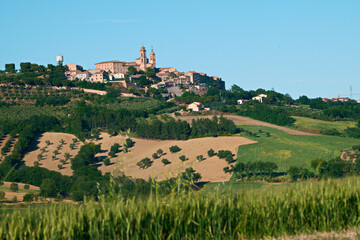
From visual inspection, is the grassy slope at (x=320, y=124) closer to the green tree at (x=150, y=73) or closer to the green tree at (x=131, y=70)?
the green tree at (x=150, y=73)

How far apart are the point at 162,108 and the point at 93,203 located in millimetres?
105309

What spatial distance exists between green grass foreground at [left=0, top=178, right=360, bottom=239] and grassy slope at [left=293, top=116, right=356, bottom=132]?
85.9m

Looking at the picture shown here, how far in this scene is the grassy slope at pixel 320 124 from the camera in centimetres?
9534

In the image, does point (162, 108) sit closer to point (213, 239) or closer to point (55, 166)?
point (55, 166)

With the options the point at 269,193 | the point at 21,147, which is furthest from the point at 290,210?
the point at 21,147

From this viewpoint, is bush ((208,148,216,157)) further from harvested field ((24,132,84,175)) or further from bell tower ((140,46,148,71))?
bell tower ((140,46,148,71))

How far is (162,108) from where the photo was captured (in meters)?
115

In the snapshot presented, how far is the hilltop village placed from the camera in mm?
152250

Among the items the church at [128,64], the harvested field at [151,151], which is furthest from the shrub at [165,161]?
the church at [128,64]

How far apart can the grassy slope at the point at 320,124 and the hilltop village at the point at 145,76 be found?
5113 cm

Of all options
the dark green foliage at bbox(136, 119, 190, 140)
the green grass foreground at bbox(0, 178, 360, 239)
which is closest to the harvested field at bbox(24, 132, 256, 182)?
the dark green foliage at bbox(136, 119, 190, 140)

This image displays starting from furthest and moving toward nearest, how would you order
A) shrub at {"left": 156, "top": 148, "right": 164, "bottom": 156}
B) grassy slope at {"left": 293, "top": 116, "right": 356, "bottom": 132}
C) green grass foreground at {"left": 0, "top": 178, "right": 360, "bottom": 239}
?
grassy slope at {"left": 293, "top": 116, "right": 356, "bottom": 132} → shrub at {"left": 156, "top": 148, "right": 164, "bottom": 156} → green grass foreground at {"left": 0, "top": 178, "right": 360, "bottom": 239}

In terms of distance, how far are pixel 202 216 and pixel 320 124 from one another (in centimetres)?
9443

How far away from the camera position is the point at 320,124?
325ft
